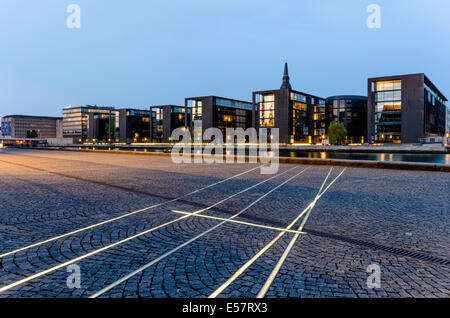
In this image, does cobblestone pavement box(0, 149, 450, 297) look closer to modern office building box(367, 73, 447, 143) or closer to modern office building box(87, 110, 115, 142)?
modern office building box(367, 73, 447, 143)

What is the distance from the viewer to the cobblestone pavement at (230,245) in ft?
13.2

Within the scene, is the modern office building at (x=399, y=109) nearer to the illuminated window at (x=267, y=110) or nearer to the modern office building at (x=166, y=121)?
the illuminated window at (x=267, y=110)

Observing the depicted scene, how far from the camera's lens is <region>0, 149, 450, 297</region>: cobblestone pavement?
4.02m

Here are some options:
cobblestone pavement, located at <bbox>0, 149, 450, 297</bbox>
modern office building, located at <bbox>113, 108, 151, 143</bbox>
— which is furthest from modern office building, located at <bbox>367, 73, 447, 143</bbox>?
modern office building, located at <bbox>113, 108, 151, 143</bbox>

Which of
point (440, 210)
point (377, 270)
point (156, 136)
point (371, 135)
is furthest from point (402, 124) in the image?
point (156, 136)

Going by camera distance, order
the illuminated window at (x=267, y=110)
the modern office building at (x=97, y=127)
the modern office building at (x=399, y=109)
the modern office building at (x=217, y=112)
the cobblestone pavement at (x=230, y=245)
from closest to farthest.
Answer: the cobblestone pavement at (x=230, y=245)
the modern office building at (x=399, y=109)
the illuminated window at (x=267, y=110)
the modern office building at (x=217, y=112)
the modern office building at (x=97, y=127)

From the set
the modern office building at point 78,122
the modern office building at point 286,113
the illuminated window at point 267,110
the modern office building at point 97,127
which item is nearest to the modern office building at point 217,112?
the modern office building at point 286,113

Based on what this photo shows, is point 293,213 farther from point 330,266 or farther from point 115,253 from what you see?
point 115,253

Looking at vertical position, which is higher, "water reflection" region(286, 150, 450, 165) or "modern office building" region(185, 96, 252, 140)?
"modern office building" region(185, 96, 252, 140)

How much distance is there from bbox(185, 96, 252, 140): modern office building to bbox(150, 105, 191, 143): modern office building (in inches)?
318

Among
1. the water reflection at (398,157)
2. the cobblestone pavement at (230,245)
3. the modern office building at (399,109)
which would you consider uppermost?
the modern office building at (399,109)

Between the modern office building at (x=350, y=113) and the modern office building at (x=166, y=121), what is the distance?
56.3m
